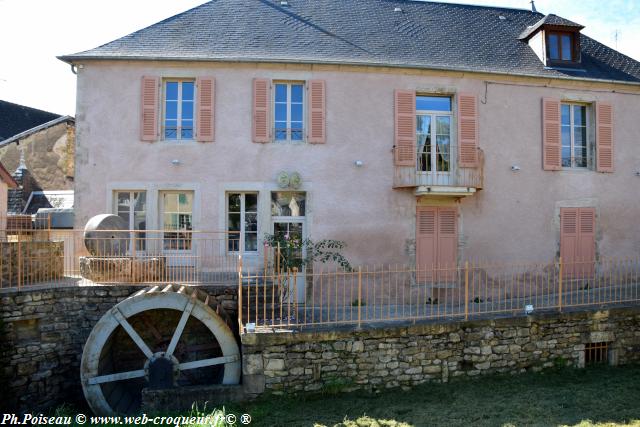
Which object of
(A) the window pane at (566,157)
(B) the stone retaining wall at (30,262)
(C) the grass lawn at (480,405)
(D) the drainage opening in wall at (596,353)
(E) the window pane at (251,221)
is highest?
(A) the window pane at (566,157)

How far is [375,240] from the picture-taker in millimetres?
10023

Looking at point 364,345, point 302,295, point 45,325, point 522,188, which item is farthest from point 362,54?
point 45,325

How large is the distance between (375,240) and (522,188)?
3786 millimetres

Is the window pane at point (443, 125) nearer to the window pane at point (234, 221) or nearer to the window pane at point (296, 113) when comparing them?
the window pane at point (296, 113)

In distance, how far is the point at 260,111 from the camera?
31.8 ft

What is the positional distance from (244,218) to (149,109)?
10.0ft

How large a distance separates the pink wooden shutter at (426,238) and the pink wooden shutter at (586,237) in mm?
3707

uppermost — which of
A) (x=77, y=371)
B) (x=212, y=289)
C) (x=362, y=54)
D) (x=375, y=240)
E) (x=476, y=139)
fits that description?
(x=362, y=54)

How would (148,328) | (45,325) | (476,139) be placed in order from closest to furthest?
(45,325) < (148,328) < (476,139)

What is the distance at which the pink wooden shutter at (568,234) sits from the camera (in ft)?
35.5

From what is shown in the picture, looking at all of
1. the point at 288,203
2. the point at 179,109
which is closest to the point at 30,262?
the point at 179,109

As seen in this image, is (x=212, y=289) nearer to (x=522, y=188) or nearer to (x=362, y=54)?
(x=362, y=54)

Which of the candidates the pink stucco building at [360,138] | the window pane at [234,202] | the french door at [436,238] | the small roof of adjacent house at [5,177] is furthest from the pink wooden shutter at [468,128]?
the small roof of adjacent house at [5,177]

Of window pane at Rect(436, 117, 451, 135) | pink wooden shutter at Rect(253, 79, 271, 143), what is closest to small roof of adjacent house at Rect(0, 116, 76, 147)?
pink wooden shutter at Rect(253, 79, 271, 143)
